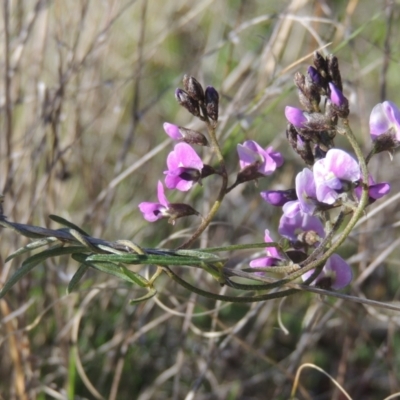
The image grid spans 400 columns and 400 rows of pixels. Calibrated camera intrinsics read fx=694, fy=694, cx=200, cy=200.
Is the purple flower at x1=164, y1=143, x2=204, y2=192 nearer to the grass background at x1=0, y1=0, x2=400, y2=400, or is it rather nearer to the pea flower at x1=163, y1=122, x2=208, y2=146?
the pea flower at x1=163, y1=122, x2=208, y2=146

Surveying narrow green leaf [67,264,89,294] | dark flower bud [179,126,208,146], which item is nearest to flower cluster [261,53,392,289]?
dark flower bud [179,126,208,146]

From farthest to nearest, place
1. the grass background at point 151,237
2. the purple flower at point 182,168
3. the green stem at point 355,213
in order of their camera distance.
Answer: the grass background at point 151,237, the purple flower at point 182,168, the green stem at point 355,213

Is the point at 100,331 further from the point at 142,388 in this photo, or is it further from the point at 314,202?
the point at 314,202

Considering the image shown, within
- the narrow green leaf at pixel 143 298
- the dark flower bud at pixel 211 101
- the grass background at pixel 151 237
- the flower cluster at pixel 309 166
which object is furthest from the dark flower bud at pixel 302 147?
the grass background at pixel 151 237

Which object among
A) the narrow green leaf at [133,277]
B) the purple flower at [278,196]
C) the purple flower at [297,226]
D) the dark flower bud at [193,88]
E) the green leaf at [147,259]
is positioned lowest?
the narrow green leaf at [133,277]

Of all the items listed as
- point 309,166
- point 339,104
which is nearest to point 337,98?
point 339,104

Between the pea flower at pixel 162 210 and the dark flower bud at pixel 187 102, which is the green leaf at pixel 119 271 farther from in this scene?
the dark flower bud at pixel 187 102
